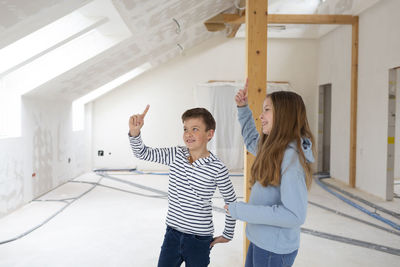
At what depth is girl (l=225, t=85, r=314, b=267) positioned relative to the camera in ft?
3.81

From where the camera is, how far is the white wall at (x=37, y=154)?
393 centimetres

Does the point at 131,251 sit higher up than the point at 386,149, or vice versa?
the point at 386,149

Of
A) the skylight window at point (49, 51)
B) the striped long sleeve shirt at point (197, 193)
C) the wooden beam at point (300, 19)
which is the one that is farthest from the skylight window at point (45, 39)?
the wooden beam at point (300, 19)

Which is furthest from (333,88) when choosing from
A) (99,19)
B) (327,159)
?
(99,19)

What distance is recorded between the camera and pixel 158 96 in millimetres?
7547

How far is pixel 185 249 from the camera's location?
1.50 meters

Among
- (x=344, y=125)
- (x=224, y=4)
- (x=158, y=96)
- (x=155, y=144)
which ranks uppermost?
(x=224, y=4)

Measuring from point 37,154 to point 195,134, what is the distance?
3.88m

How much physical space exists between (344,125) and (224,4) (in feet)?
9.98

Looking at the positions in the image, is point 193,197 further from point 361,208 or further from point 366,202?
point 366,202

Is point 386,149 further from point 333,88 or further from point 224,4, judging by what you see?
point 224,4

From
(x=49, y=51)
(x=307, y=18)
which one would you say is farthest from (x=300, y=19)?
(x=49, y=51)

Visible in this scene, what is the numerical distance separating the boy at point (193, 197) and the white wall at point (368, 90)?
13.4 ft

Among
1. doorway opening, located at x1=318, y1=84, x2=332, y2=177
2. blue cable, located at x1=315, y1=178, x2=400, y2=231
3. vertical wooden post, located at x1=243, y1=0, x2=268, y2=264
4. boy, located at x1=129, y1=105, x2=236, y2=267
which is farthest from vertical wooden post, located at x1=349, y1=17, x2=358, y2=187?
boy, located at x1=129, y1=105, x2=236, y2=267
